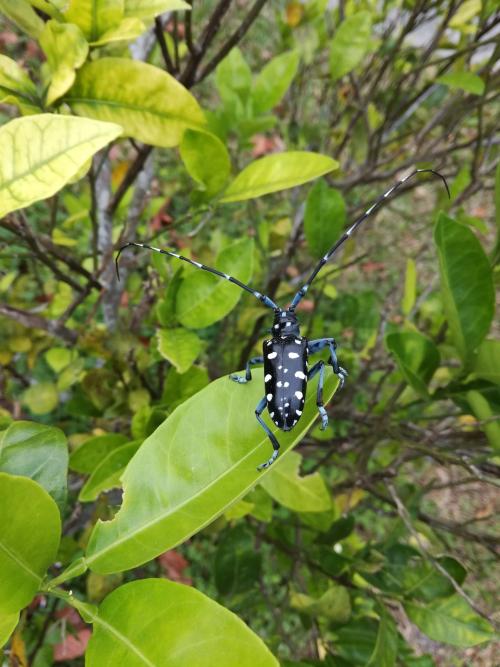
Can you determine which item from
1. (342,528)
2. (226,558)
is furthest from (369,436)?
(226,558)

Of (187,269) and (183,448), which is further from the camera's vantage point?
(187,269)

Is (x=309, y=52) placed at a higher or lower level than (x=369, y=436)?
higher

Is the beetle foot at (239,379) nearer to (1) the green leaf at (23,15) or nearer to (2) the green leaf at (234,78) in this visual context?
(1) the green leaf at (23,15)

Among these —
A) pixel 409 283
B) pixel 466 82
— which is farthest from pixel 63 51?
pixel 409 283

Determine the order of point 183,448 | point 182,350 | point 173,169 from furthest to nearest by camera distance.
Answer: point 173,169 < point 182,350 < point 183,448

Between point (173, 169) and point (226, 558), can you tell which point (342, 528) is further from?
point (173, 169)
